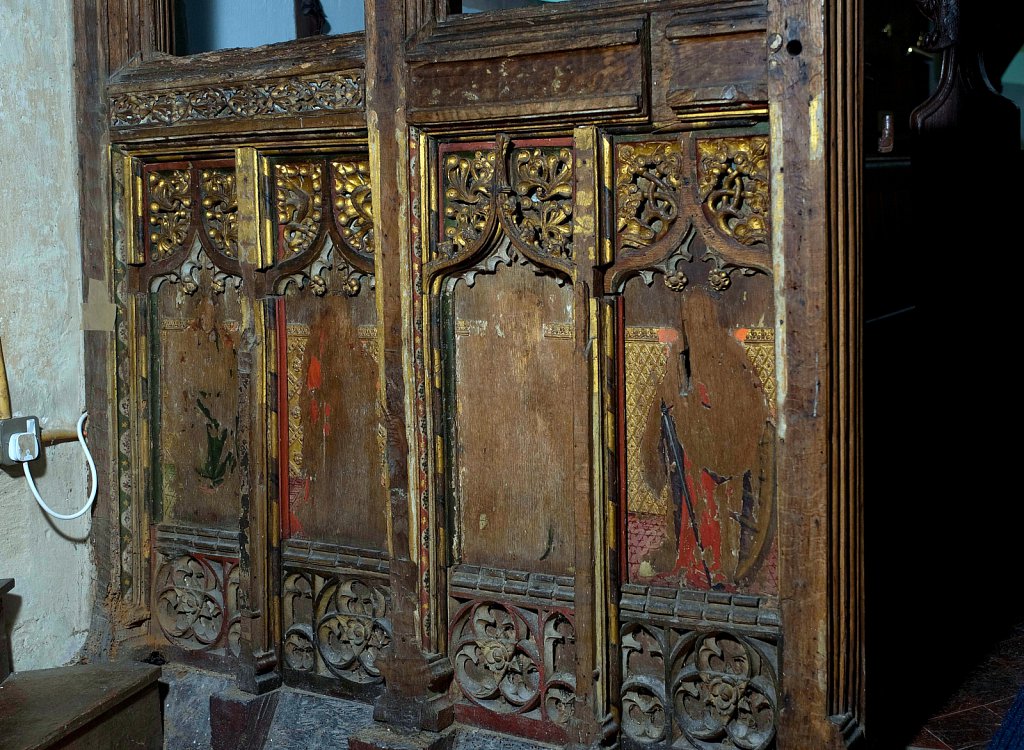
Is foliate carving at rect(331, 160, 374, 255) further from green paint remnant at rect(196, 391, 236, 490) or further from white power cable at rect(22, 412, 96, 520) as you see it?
white power cable at rect(22, 412, 96, 520)

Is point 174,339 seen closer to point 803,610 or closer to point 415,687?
point 415,687

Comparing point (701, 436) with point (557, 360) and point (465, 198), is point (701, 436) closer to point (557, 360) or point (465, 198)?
point (557, 360)

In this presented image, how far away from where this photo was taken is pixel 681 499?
3.30m

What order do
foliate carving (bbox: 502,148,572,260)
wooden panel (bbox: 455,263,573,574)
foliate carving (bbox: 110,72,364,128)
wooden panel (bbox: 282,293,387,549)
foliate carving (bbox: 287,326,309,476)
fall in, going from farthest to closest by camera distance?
foliate carving (bbox: 287,326,309,476) → wooden panel (bbox: 282,293,387,549) → foliate carving (bbox: 110,72,364,128) → wooden panel (bbox: 455,263,573,574) → foliate carving (bbox: 502,148,572,260)

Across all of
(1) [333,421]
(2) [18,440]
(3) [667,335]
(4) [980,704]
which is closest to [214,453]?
(1) [333,421]

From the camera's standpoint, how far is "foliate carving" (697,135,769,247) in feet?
10.1

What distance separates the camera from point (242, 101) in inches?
152

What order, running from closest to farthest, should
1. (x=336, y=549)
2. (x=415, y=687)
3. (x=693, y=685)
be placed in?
(x=693, y=685) < (x=415, y=687) < (x=336, y=549)

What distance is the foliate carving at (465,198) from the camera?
136 inches

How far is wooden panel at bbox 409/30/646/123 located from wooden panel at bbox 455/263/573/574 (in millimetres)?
480

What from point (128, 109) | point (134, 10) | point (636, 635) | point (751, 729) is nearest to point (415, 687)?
point (636, 635)

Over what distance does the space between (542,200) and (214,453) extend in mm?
1604

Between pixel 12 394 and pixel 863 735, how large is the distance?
2.96 metres

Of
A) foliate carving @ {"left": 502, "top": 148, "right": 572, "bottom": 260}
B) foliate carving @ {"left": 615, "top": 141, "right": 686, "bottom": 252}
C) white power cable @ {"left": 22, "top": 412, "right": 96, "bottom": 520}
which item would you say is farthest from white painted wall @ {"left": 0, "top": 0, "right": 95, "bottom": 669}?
foliate carving @ {"left": 615, "top": 141, "right": 686, "bottom": 252}
